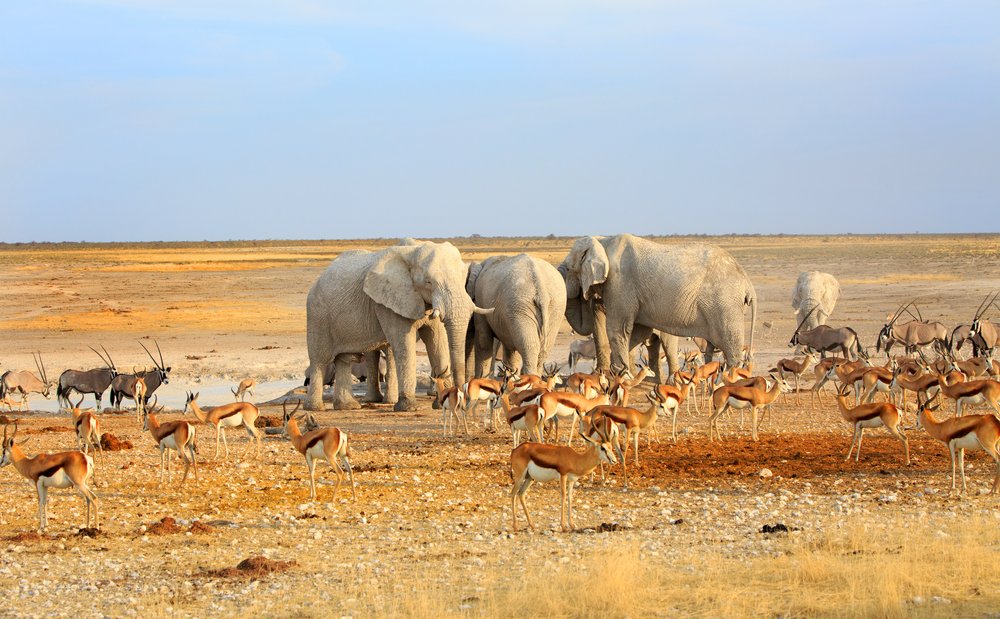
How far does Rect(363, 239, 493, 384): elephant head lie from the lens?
69.6 feet

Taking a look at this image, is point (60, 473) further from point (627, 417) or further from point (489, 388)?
point (489, 388)

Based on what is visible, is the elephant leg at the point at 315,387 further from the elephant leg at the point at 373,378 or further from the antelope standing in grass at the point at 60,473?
→ the antelope standing in grass at the point at 60,473

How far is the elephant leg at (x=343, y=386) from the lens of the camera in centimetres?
2192

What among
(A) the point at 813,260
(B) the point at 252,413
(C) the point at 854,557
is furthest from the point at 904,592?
(A) the point at 813,260

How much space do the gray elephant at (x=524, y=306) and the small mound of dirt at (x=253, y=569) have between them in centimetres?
1170

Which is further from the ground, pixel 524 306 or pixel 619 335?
pixel 524 306

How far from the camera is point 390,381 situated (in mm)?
23094

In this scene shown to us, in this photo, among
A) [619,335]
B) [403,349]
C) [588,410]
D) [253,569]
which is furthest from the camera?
[619,335]

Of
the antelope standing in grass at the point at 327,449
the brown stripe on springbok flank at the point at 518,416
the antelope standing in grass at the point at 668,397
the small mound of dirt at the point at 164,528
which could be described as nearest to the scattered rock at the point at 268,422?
the brown stripe on springbok flank at the point at 518,416

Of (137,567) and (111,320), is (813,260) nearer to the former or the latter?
(111,320)

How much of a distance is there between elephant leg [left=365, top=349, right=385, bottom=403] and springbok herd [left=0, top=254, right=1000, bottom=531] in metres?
1.80

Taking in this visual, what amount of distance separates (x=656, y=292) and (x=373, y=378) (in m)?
5.70

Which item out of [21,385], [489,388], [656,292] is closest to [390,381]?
[656,292]

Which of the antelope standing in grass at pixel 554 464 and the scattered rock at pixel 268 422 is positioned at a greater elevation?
the antelope standing in grass at pixel 554 464
